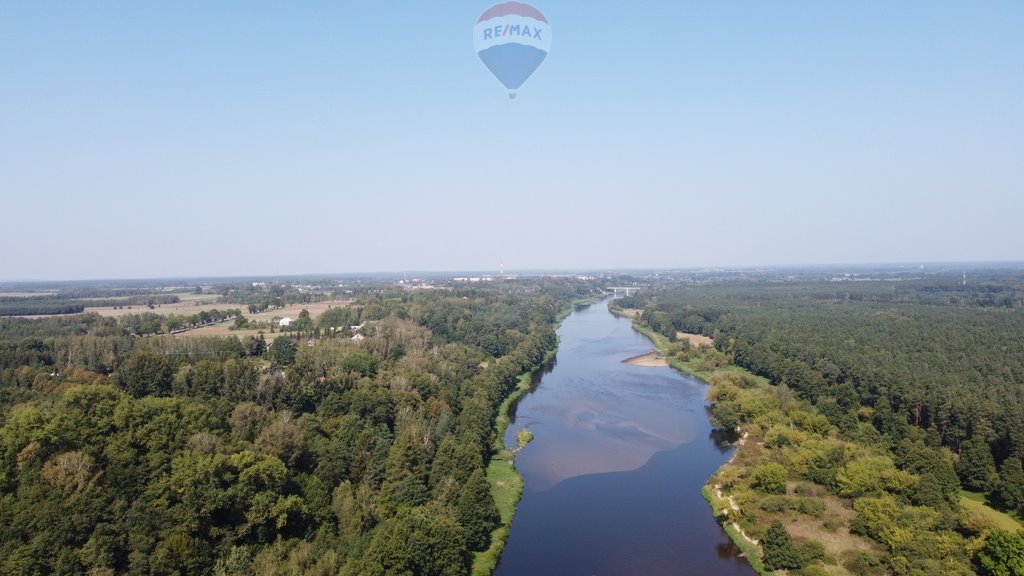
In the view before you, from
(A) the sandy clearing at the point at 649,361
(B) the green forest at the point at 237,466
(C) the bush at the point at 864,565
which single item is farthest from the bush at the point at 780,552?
(A) the sandy clearing at the point at 649,361

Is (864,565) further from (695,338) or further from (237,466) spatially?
(695,338)

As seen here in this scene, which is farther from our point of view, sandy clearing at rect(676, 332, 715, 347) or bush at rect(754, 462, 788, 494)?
sandy clearing at rect(676, 332, 715, 347)

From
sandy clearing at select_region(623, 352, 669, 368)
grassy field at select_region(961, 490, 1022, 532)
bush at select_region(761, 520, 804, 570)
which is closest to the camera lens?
bush at select_region(761, 520, 804, 570)

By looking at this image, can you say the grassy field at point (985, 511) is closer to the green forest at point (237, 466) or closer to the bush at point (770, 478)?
the bush at point (770, 478)

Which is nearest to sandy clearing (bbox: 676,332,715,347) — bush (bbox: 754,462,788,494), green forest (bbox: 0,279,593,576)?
green forest (bbox: 0,279,593,576)

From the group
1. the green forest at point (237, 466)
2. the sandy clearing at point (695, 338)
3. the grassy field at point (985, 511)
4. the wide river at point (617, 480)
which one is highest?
the green forest at point (237, 466)

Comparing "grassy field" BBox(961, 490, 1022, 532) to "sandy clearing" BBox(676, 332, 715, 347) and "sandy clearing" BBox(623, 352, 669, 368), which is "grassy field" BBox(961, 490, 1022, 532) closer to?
"sandy clearing" BBox(623, 352, 669, 368)
